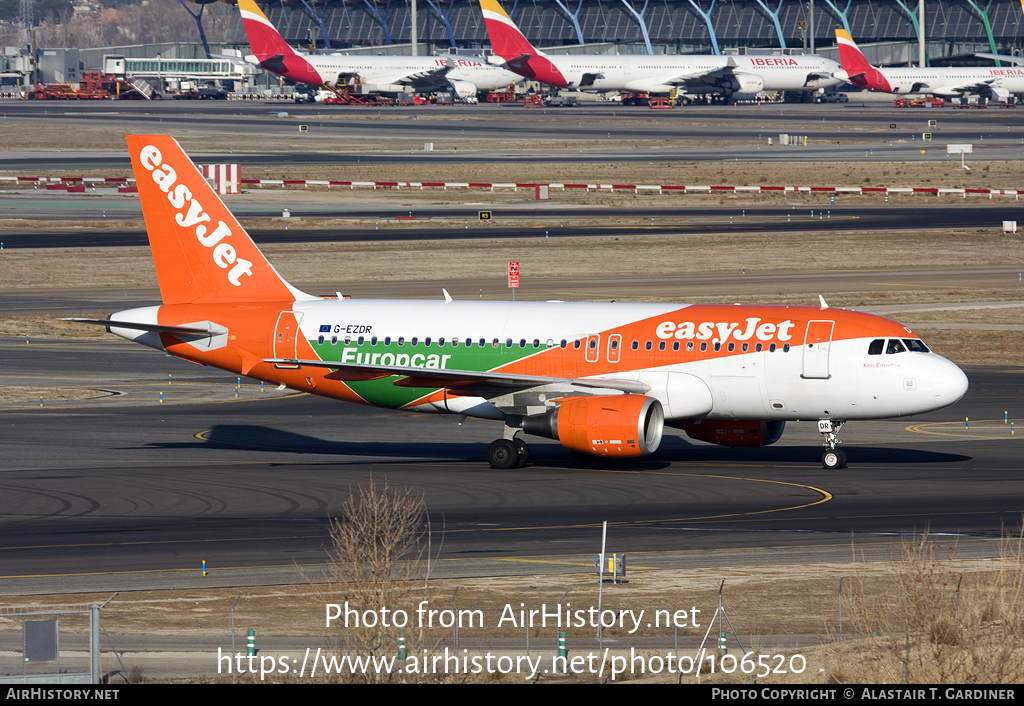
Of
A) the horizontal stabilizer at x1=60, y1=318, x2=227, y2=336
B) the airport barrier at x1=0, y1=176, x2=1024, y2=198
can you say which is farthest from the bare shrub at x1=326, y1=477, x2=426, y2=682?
the airport barrier at x1=0, y1=176, x2=1024, y2=198

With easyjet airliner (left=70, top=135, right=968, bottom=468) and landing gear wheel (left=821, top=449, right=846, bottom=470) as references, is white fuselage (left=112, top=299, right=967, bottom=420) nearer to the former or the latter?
easyjet airliner (left=70, top=135, right=968, bottom=468)

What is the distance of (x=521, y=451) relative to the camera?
39.5 metres

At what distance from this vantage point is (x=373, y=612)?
65.0ft

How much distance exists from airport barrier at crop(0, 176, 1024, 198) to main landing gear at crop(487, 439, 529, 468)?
80.6 meters

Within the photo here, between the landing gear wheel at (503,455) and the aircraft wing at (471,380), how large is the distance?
1.52 m

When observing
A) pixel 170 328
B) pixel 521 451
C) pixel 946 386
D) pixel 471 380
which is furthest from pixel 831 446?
pixel 170 328

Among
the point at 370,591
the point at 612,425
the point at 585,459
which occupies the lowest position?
the point at 585,459

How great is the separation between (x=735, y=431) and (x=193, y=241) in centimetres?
1794

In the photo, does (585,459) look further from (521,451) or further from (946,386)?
(946,386)

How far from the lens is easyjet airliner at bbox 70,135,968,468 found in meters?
37.7

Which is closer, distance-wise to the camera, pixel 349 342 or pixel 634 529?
pixel 634 529
